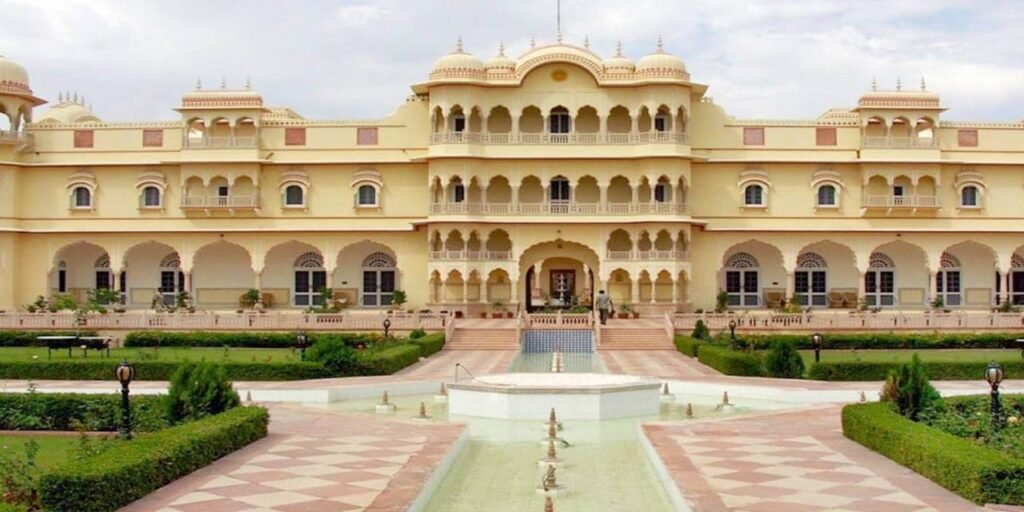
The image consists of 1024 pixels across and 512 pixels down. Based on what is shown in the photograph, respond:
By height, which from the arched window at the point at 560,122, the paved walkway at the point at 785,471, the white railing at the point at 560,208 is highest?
the arched window at the point at 560,122

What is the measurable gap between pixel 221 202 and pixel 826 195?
20521mm

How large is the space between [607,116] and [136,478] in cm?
2801

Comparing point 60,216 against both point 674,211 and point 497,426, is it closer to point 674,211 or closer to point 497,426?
point 674,211

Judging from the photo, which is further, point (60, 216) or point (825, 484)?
point (60, 216)

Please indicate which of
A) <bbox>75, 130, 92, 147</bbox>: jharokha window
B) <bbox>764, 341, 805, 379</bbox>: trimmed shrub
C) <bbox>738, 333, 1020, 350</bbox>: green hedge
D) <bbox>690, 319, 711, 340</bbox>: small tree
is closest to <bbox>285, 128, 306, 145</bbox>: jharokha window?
<bbox>75, 130, 92, 147</bbox>: jharokha window

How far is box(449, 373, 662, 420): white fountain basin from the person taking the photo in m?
15.4

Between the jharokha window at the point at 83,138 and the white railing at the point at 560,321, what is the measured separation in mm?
17301

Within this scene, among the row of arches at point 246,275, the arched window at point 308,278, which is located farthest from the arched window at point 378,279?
the arched window at point 308,278

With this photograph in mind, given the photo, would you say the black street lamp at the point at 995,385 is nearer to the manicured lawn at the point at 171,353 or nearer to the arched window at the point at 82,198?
the manicured lawn at the point at 171,353

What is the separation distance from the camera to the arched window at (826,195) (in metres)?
36.4

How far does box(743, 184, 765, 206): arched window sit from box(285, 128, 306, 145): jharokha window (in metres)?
15.1

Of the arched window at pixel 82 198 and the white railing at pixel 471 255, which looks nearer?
the white railing at pixel 471 255

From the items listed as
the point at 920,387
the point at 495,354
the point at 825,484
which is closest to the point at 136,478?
the point at 825,484

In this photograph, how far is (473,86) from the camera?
35.2 metres
